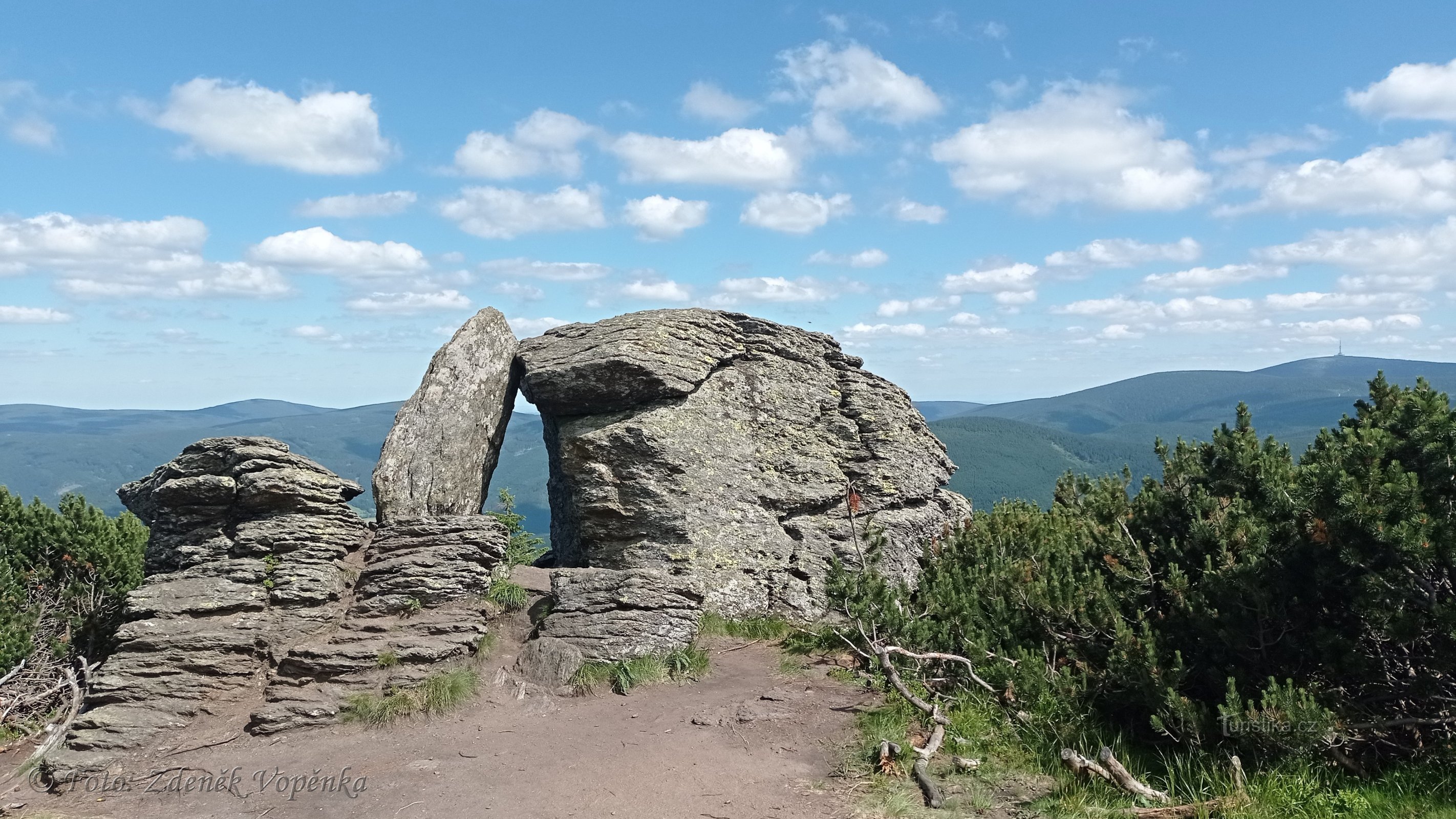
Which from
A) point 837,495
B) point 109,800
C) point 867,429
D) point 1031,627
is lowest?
point 109,800

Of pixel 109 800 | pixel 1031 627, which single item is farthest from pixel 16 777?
pixel 1031 627

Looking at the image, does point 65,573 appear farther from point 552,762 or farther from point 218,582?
point 552,762

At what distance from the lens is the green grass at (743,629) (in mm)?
15273

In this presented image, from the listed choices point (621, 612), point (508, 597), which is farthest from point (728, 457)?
point (508, 597)

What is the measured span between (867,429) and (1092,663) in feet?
32.4

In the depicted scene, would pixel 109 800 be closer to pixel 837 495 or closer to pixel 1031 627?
pixel 1031 627

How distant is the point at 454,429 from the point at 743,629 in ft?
24.3

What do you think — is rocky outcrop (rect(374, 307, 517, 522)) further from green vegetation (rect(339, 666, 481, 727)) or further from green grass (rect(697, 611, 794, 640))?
green grass (rect(697, 611, 794, 640))

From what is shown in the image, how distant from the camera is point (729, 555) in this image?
55.3 ft

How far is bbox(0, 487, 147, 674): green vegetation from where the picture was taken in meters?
14.0

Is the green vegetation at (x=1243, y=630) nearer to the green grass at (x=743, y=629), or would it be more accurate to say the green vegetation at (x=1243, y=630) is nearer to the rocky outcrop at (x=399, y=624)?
the green grass at (x=743, y=629)

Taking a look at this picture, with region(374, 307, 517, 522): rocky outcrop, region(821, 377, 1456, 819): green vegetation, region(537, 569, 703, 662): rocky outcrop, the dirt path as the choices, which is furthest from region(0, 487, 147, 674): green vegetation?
region(821, 377, 1456, 819): green vegetation

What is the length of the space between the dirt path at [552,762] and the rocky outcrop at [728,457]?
3.89m

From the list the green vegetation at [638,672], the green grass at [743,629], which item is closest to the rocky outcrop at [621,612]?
the green vegetation at [638,672]
